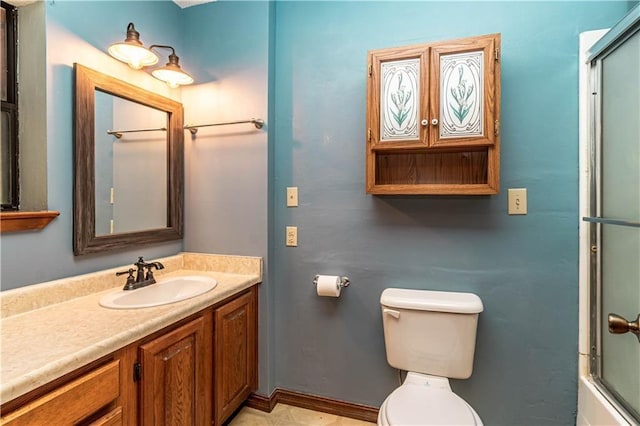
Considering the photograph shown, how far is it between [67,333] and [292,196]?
1.16m

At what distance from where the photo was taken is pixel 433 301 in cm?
147

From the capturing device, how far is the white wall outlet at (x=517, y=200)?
151cm

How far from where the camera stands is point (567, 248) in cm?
147

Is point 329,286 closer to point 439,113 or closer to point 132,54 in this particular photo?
point 439,113

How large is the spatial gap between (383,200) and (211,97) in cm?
119

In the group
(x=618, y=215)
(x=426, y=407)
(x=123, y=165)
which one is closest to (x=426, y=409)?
(x=426, y=407)

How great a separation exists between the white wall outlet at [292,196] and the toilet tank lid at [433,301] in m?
0.71

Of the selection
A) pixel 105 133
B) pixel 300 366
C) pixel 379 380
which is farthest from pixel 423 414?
pixel 105 133

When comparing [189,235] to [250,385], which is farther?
[189,235]

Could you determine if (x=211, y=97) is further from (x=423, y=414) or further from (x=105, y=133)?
(x=423, y=414)

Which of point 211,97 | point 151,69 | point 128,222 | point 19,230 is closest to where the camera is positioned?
point 19,230

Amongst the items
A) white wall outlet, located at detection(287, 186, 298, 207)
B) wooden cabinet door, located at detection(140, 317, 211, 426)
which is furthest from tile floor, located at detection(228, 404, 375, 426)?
white wall outlet, located at detection(287, 186, 298, 207)

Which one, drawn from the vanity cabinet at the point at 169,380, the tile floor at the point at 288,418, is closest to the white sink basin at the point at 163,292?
the vanity cabinet at the point at 169,380

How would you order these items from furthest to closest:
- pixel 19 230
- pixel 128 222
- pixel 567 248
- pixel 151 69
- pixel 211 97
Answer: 1. pixel 211 97
2. pixel 151 69
3. pixel 128 222
4. pixel 567 248
5. pixel 19 230
